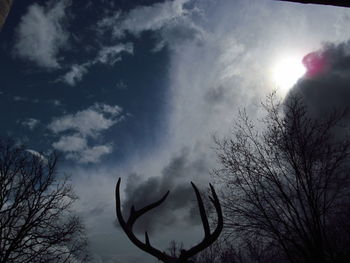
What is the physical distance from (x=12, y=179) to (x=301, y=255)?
48.6 ft

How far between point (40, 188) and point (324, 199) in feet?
47.6

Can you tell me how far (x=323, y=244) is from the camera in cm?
1065

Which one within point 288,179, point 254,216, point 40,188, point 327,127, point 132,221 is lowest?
point 132,221

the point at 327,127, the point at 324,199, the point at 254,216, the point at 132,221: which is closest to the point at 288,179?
the point at 324,199

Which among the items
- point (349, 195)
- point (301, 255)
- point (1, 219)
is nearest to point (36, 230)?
point (1, 219)

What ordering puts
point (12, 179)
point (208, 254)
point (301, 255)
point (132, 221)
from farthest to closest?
point (208, 254)
point (12, 179)
point (301, 255)
point (132, 221)

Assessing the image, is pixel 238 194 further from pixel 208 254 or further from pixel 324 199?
pixel 208 254

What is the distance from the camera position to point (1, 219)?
11680 millimetres

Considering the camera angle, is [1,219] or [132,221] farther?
[1,219]

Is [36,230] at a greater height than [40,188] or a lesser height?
lesser

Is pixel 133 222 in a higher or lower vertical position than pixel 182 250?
higher

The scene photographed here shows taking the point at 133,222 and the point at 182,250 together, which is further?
the point at 133,222

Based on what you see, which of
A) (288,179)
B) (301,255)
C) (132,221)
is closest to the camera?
(132,221)

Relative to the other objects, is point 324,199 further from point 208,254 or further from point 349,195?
point 208,254
